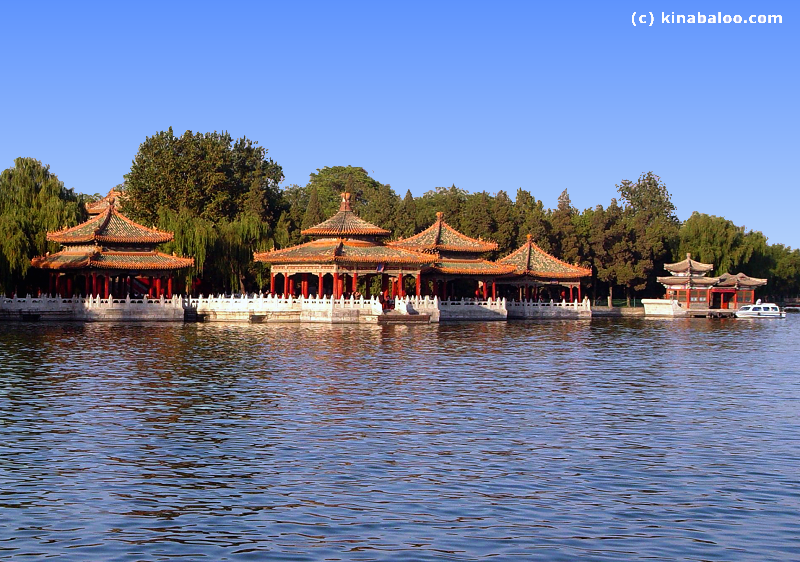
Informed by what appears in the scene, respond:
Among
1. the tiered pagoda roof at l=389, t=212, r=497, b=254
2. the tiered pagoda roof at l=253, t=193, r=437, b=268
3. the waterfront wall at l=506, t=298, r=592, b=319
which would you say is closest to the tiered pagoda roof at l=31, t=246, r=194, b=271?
the tiered pagoda roof at l=253, t=193, r=437, b=268

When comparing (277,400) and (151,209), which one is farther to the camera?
(151,209)

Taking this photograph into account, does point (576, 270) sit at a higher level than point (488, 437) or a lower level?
higher

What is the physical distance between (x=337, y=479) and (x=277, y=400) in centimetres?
975

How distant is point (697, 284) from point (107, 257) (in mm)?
45359

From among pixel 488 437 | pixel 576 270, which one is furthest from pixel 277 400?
pixel 576 270

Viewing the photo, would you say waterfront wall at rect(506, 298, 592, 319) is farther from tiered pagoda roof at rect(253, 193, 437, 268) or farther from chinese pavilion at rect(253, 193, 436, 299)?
tiered pagoda roof at rect(253, 193, 437, 268)

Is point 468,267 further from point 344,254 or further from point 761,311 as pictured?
point 761,311

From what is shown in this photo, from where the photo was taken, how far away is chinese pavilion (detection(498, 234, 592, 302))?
75438 millimetres

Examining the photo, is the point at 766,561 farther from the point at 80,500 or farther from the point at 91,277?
the point at 91,277

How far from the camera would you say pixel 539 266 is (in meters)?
76.2

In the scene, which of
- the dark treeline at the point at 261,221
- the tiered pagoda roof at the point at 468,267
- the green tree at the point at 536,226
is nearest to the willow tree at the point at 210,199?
the dark treeline at the point at 261,221

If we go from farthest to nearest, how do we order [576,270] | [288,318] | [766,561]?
[576,270], [288,318], [766,561]

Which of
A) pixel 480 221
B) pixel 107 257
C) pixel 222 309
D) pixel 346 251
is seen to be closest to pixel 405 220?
pixel 480 221

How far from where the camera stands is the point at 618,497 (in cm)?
1547
